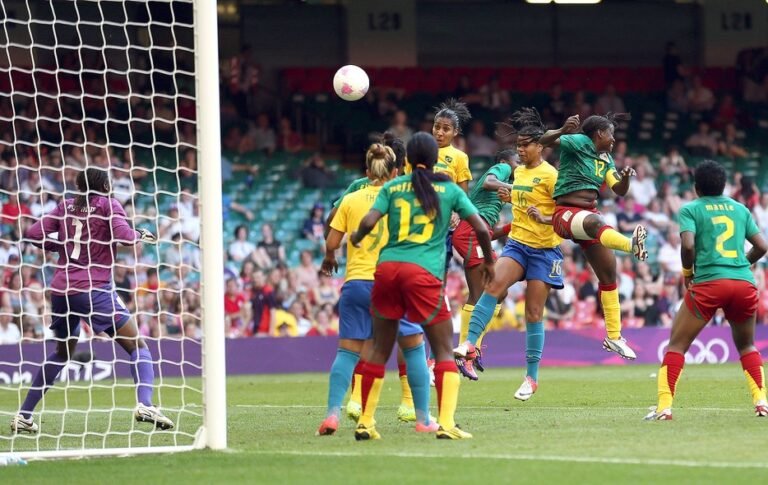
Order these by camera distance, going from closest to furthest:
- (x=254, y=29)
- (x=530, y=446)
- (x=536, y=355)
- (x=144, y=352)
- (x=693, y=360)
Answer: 1. (x=530, y=446)
2. (x=144, y=352)
3. (x=536, y=355)
4. (x=693, y=360)
5. (x=254, y=29)

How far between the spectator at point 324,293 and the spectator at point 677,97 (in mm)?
10792

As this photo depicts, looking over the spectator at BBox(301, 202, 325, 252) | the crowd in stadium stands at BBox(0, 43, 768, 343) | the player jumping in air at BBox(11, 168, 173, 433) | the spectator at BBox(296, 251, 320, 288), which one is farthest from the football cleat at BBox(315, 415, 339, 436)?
the spectator at BBox(301, 202, 325, 252)

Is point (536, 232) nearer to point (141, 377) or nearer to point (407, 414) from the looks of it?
point (407, 414)

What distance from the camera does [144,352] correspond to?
11.6 metres

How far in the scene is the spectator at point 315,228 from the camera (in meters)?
24.8

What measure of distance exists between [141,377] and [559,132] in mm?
4532

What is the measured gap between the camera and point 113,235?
36.0 feet

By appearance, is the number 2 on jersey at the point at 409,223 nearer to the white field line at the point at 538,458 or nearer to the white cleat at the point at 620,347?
the white field line at the point at 538,458

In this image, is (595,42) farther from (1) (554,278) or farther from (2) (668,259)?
(1) (554,278)

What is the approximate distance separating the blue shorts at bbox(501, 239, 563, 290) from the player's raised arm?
43.9 inches

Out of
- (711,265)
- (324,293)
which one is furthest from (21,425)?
(324,293)

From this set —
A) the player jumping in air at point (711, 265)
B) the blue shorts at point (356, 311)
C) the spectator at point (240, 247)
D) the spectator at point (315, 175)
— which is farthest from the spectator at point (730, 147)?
the blue shorts at point (356, 311)

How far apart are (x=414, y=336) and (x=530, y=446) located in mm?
1436

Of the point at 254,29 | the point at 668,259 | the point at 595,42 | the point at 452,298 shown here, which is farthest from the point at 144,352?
the point at 595,42
